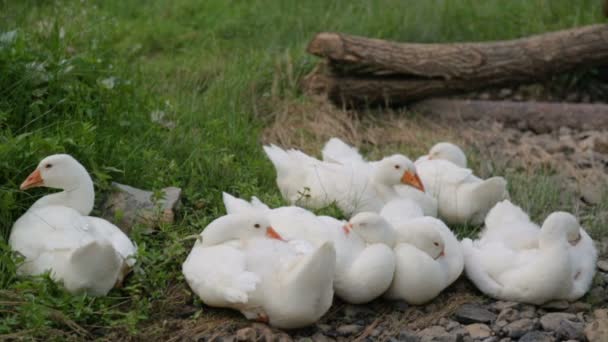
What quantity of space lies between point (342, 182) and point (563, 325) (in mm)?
1783

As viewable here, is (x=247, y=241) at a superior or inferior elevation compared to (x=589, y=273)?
superior

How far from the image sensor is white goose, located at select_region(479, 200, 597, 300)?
4.73 meters

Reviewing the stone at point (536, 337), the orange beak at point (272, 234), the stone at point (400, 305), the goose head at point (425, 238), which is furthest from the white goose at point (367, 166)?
the stone at point (536, 337)

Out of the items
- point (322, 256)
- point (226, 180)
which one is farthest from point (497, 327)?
point (226, 180)

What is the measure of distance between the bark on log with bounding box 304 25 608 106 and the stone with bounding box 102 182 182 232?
3.01m

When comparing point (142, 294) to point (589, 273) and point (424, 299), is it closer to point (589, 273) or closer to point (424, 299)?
point (424, 299)

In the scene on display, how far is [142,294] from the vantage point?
4.43m

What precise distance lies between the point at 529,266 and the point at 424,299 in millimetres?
600

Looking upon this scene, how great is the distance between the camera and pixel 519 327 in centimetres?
437

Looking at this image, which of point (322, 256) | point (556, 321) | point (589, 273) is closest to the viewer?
point (322, 256)

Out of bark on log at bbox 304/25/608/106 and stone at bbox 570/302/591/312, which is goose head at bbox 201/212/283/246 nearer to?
stone at bbox 570/302/591/312

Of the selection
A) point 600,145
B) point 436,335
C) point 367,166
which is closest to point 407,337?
point 436,335

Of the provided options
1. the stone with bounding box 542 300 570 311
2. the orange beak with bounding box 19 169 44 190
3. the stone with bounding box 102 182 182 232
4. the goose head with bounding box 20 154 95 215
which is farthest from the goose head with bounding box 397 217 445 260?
the orange beak with bounding box 19 169 44 190

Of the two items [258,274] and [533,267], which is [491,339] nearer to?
[533,267]
